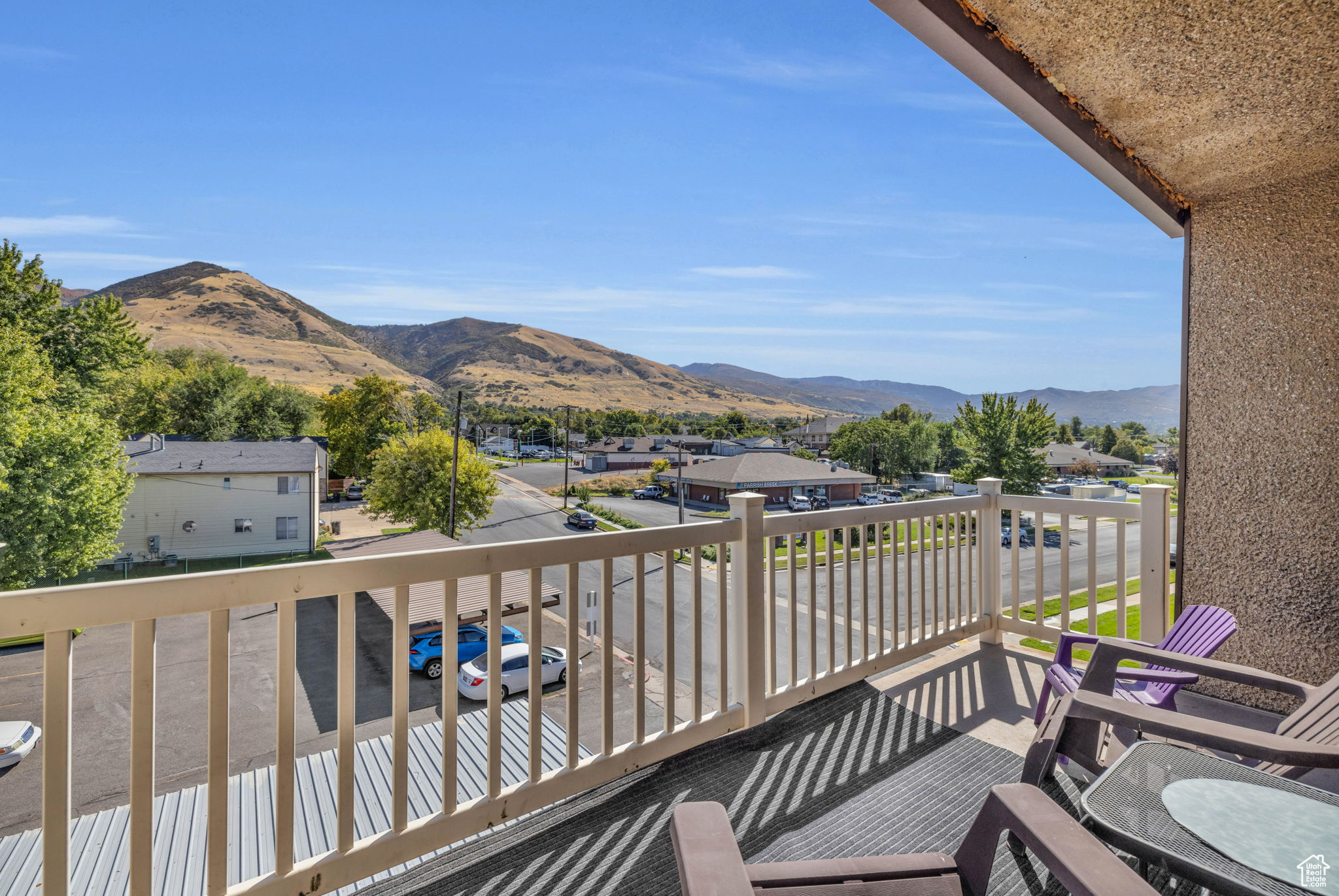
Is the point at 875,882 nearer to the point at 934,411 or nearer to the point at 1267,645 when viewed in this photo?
the point at 1267,645

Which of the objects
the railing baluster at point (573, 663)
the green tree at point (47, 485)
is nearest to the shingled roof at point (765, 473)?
the green tree at point (47, 485)

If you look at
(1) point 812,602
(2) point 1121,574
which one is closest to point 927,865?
(1) point 812,602

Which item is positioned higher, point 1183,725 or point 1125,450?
point 1125,450

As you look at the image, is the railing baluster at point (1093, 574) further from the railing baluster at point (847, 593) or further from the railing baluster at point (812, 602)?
the railing baluster at point (812, 602)

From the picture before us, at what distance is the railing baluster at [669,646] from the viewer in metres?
1.87

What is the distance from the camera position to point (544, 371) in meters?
91.5

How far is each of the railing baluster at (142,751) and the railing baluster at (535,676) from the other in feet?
2.50

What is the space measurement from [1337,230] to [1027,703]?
2.07 meters

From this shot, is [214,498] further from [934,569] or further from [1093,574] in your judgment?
[1093,574]

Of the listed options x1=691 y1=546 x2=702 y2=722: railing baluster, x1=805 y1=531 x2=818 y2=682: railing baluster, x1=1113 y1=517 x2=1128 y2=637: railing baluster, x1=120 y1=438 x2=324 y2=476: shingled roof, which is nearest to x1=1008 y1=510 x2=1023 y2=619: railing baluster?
x1=1113 y1=517 x2=1128 y2=637: railing baluster

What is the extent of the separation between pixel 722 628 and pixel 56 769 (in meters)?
1.62

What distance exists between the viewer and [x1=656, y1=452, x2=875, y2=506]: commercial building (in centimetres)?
3098

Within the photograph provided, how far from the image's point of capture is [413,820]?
1479 millimetres

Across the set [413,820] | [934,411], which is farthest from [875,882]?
[934,411]
